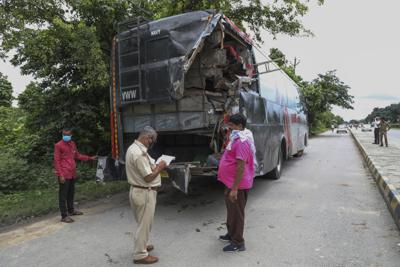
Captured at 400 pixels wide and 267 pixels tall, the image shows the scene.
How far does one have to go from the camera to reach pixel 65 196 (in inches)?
216

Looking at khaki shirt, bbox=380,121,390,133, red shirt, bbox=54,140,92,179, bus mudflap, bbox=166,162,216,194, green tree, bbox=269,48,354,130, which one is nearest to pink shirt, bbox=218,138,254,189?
bus mudflap, bbox=166,162,216,194

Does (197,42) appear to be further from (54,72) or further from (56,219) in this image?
(54,72)

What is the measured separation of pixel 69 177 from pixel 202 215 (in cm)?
231

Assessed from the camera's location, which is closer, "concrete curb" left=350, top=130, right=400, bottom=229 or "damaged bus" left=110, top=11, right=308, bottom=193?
"concrete curb" left=350, top=130, right=400, bottom=229

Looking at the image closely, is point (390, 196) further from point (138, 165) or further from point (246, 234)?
point (138, 165)

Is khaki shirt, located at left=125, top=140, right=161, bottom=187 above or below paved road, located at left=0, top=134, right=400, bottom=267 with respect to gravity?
above

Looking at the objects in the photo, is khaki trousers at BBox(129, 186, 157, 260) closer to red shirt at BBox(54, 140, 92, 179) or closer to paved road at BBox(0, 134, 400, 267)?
paved road at BBox(0, 134, 400, 267)

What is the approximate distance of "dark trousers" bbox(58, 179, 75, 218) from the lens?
543cm

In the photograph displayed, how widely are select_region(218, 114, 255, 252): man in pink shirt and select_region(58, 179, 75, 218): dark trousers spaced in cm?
287

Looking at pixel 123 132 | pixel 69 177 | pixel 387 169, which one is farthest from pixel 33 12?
pixel 387 169

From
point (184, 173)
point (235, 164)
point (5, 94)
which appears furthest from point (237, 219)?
point (5, 94)

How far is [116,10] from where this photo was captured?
30.6ft

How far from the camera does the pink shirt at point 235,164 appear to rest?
12.7 ft

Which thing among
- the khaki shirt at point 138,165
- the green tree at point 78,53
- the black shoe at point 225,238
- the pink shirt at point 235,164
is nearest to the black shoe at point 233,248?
the black shoe at point 225,238
